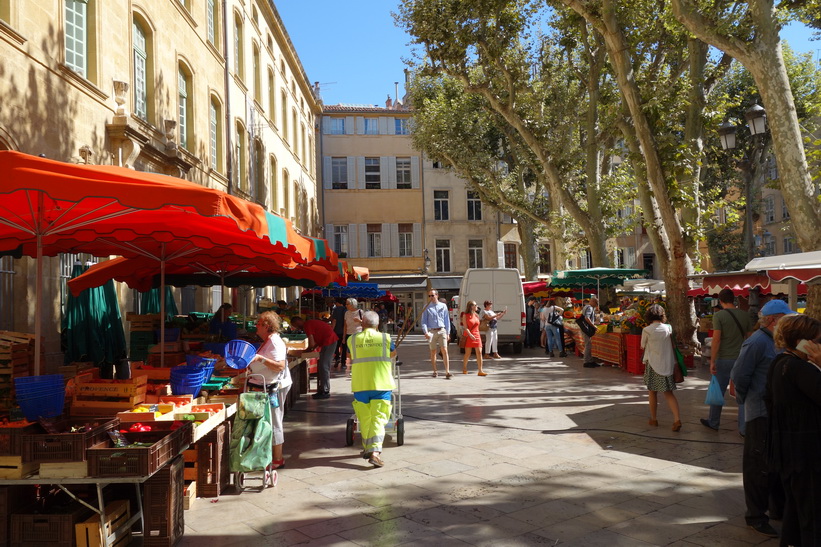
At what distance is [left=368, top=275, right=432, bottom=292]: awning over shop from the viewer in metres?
36.3

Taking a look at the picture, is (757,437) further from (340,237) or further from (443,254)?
(340,237)

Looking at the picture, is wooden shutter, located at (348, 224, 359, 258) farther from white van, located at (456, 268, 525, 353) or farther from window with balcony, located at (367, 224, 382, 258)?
white van, located at (456, 268, 525, 353)

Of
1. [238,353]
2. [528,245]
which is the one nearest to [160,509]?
[238,353]

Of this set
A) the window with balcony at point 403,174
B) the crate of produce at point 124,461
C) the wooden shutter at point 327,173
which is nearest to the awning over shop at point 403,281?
the window with balcony at point 403,174

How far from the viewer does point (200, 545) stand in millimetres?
4691

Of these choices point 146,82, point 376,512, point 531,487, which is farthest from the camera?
point 146,82

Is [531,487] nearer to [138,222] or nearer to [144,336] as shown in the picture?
[138,222]

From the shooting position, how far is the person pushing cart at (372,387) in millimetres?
6727

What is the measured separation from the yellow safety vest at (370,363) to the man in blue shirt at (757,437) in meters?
3.10

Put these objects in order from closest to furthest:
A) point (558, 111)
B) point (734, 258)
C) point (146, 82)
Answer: point (146, 82) < point (558, 111) < point (734, 258)

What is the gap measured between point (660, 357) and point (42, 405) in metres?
6.30

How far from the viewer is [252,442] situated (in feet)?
19.6

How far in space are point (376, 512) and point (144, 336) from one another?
791 cm

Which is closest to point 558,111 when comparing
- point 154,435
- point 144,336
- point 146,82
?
point 146,82
